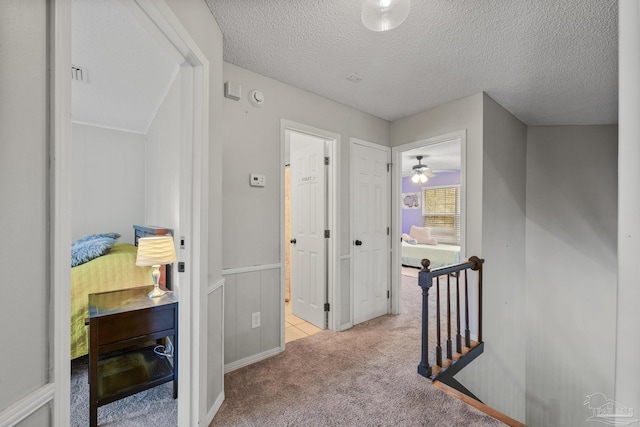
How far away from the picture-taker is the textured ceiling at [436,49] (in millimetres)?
1612

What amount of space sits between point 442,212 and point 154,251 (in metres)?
7.10

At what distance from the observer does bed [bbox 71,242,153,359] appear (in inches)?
81.6

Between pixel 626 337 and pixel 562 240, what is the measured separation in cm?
407

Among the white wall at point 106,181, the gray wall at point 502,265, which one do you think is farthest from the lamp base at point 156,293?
the gray wall at point 502,265

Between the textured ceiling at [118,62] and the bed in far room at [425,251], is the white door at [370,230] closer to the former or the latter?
the textured ceiling at [118,62]

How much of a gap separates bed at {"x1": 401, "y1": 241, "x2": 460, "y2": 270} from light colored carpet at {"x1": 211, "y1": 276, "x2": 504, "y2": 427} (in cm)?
346

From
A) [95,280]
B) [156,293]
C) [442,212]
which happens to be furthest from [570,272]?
[95,280]

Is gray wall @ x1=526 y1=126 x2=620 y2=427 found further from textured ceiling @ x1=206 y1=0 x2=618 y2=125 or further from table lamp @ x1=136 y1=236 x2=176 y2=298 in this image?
table lamp @ x1=136 y1=236 x2=176 y2=298

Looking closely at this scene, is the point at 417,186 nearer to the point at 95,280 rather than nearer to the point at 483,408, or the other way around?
the point at 483,408

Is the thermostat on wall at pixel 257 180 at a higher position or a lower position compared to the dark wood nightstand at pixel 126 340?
higher

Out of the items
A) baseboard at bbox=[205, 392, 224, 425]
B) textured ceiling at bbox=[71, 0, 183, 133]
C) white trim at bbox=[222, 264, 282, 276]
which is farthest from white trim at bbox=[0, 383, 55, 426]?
white trim at bbox=[222, 264, 282, 276]

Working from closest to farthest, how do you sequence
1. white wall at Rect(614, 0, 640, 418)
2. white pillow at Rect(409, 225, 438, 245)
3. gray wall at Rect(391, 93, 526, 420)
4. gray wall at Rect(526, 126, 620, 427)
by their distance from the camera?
white wall at Rect(614, 0, 640, 418) → gray wall at Rect(391, 93, 526, 420) → gray wall at Rect(526, 126, 620, 427) → white pillow at Rect(409, 225, 438, 245)

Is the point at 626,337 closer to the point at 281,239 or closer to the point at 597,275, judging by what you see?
the point at 281,239

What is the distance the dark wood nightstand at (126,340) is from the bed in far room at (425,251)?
4.71 meters
